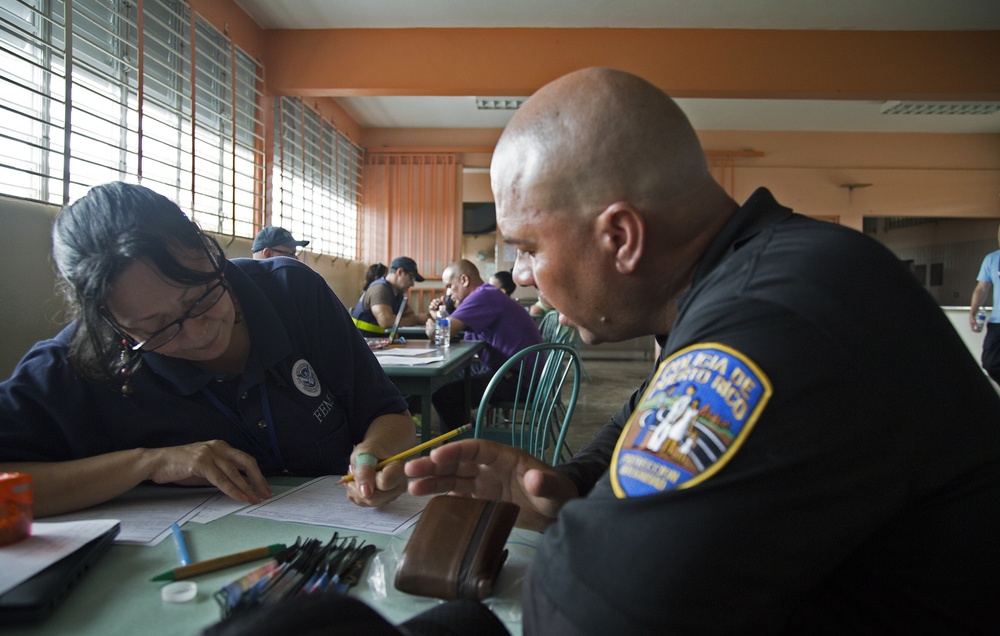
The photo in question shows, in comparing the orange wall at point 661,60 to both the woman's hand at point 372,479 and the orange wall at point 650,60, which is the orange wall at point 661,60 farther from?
the woman's hand at point 372,479

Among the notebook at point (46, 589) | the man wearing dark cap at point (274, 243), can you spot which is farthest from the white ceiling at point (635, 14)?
the notebook at point (46, 589)

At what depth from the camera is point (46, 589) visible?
2.31 ft

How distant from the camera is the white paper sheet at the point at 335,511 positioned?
3.21 feet

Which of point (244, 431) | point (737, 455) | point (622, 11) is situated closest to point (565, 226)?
point (737, 455)

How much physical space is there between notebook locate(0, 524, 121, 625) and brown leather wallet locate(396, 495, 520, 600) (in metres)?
0.39

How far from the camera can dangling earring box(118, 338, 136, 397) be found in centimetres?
120

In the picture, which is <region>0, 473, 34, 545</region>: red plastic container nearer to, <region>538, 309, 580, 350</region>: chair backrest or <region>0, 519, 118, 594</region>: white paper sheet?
<region>0, 519, 118, 594</region>: white paper sheet

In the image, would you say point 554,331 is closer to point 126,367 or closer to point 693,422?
point 126,367

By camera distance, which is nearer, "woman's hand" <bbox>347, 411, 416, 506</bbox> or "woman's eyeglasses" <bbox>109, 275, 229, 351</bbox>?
"woman's hand" <bbox>347, 411, 416, 506</bbox>

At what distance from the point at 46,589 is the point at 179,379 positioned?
1.95 ft

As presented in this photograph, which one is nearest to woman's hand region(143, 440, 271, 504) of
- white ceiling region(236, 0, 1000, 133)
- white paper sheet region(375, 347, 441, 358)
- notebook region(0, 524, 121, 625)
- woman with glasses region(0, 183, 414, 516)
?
woman with glasses region(0, 183, 414, 516)

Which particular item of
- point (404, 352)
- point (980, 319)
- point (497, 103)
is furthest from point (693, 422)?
point (980, 319)

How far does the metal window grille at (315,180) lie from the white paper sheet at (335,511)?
4966 mm

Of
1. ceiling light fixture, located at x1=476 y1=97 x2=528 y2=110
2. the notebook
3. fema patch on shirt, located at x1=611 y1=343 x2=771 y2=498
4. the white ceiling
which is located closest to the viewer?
fema patch on shirt, located at x1=611 y1=343 x2=771 y2=498
